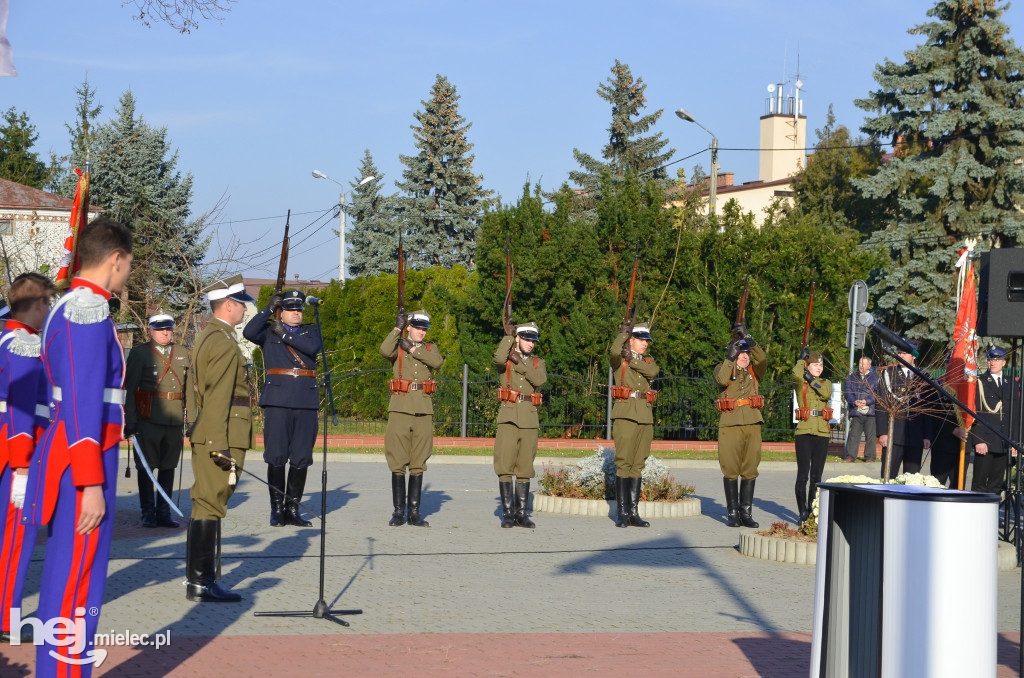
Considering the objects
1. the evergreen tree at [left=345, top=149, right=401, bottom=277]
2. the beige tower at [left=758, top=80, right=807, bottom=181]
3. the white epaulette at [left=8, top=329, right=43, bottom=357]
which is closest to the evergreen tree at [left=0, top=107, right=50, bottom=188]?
the evergreen tree at [left=345, top=149, right=401, bottom=277]

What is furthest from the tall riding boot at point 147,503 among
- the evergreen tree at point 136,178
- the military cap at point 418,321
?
Answer: the evergreen tree at point 136,178

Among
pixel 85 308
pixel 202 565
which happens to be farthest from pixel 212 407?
pixel 85 308

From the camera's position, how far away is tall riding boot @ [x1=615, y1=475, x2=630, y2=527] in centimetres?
1230

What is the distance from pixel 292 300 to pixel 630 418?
4.01m

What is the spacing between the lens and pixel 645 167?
1934 inches

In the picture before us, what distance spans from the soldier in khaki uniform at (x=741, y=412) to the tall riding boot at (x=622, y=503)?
3.88ft

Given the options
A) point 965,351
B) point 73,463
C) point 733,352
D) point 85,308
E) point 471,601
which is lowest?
point 471,601

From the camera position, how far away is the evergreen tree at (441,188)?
1932 inches

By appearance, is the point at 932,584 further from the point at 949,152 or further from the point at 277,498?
the point at 949,152

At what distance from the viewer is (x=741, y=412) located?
1236cm

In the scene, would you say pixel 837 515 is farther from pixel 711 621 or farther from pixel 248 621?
pixel 248 621

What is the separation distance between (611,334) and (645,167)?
27.9 m

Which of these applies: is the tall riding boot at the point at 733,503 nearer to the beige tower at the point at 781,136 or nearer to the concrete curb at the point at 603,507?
the concrete curb at the point at 603,507

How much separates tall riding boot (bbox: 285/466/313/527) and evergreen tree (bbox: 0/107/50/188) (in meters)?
52.9
